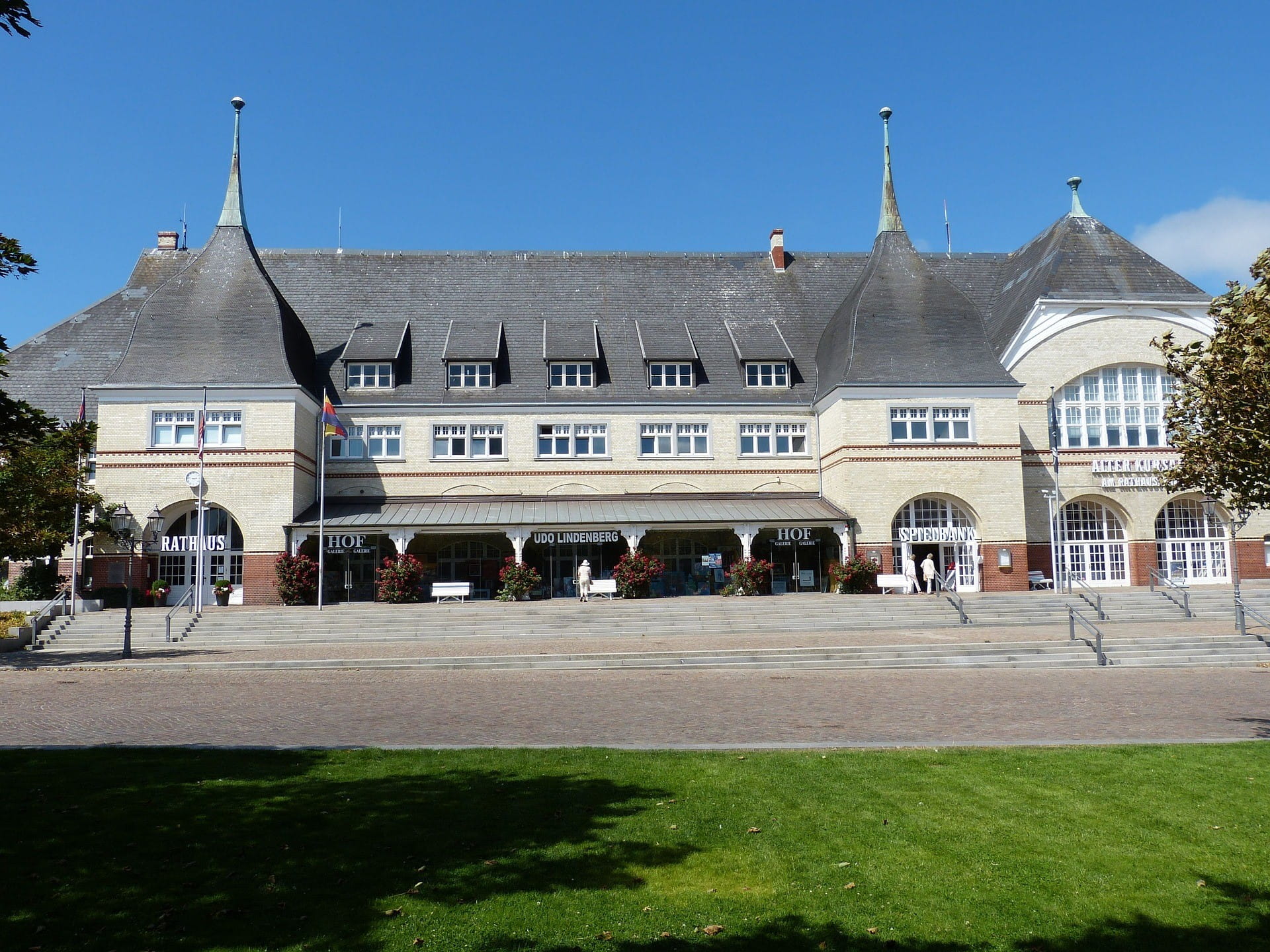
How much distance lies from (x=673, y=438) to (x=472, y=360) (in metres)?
8.34

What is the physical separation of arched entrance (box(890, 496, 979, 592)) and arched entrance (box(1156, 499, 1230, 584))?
7.74 metres

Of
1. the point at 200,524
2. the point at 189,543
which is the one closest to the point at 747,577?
the point at 200,524

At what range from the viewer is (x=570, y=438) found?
1459 inches

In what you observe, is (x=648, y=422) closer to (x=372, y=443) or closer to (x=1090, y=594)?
(x=372, y=443)

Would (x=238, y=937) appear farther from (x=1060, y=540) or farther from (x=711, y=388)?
(x=1060, y=540)

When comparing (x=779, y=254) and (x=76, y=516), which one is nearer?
(x=76, y=516)

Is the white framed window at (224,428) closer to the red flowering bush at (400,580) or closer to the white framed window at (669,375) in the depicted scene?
the red flowering bush at (400,580)

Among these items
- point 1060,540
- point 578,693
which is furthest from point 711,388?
point 578,693

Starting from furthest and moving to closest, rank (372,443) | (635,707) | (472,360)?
(472,360) → (372,443) → (635,707)

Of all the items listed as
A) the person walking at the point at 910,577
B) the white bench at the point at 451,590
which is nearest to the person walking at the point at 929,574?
the person walking at the point at 910,577

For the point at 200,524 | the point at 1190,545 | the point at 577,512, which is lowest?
the point at 1190,545

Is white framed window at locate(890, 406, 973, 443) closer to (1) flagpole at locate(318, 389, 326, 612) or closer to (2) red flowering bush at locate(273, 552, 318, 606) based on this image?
(1) flagpole at locate(318, 389, 326, 612)

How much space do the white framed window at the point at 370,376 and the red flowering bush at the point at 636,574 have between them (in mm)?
12409

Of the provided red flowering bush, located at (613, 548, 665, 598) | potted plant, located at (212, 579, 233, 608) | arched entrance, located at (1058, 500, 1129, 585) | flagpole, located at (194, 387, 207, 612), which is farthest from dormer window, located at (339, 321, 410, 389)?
arched entrance, located at (1058, 500, 1129, 585)
